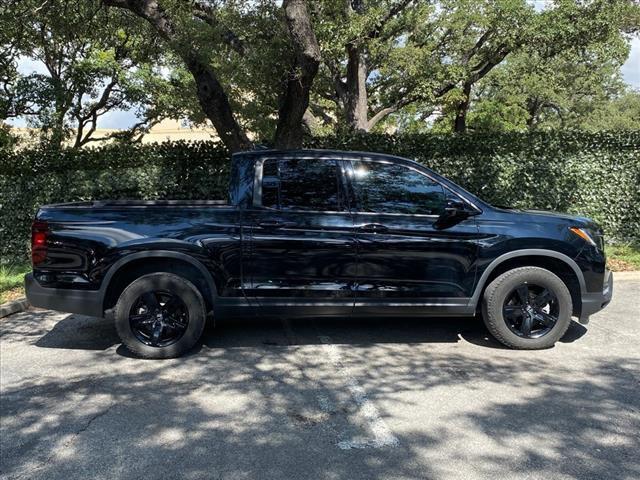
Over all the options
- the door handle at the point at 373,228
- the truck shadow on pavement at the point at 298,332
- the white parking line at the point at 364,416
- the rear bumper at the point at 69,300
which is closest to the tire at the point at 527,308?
the truck shadow on pavement at the point at 298,332

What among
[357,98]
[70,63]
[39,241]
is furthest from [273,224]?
[70,63]

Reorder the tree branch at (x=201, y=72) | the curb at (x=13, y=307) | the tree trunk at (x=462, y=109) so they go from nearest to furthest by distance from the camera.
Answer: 1. the curb at (x=13, y=307)
2. the tree branch at (x=201, y=72)
3. the tree trunk at (x=462, y=109)

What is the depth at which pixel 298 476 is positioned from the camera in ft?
9.91

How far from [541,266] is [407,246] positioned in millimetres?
1364

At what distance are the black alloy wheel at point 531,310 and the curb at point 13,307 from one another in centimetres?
549

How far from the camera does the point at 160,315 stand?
489cm

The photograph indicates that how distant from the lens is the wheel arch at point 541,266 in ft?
16.2

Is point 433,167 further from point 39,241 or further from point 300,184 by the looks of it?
point 39,241

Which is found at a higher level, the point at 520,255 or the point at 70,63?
the point at 70,63

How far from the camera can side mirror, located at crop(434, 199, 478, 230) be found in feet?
15.9

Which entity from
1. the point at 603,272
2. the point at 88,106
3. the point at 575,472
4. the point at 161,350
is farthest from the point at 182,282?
the point at 88,106

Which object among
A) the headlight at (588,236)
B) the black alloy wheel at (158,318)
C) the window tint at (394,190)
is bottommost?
the black alloy wheel at (158,318)

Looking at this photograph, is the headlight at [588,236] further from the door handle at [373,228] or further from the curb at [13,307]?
the curb at [13,307]

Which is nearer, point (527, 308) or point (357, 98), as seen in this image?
point (527, 308)
